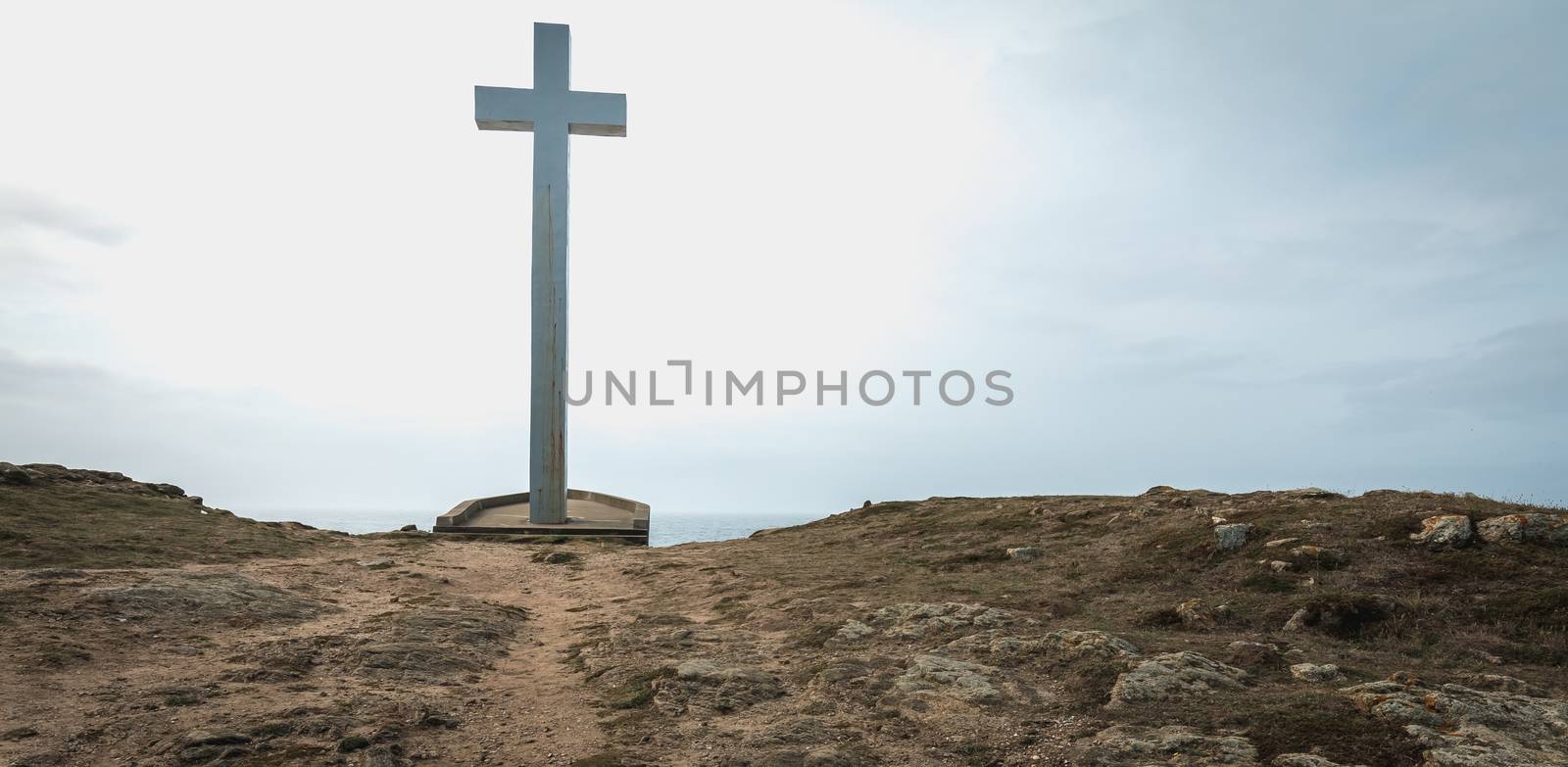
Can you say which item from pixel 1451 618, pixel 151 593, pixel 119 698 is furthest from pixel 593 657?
pixel 1451 618

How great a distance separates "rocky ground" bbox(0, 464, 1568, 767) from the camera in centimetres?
622

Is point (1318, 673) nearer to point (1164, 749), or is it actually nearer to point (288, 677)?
point (1164, 749)

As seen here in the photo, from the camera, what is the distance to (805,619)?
1009cm

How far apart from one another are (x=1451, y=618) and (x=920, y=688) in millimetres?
5568

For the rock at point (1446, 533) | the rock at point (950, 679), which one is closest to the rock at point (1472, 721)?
the rock at point (950, 679)

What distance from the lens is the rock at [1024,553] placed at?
42.1 feet

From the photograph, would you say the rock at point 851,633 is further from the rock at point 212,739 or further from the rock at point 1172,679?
the rock at point 212,739

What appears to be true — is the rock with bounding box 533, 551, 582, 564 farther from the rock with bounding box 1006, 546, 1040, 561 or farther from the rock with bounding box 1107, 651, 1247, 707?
the rock with bounding box 1107, 651, 1247, 707

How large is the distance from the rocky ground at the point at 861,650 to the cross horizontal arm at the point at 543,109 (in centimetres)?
1327

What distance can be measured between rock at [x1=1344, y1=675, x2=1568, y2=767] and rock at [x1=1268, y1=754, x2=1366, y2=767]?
646 millimetres

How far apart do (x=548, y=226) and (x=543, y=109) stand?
3258 millimetres

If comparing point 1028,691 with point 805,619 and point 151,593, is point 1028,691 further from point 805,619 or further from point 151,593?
point 151,593

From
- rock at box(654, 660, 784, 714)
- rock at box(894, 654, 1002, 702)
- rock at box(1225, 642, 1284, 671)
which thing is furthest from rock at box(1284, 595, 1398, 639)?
rock at box(654, 660, 784, 714)

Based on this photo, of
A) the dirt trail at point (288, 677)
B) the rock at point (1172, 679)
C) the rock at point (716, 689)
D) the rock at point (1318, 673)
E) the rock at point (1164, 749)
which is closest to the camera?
the rock at point (1164, 749)
